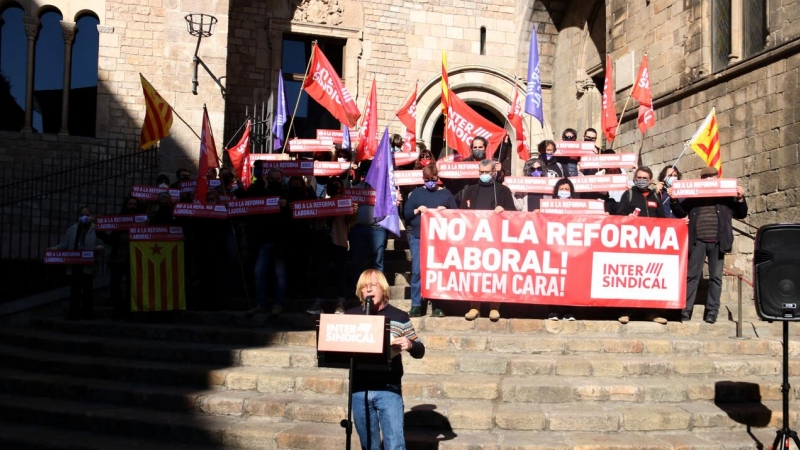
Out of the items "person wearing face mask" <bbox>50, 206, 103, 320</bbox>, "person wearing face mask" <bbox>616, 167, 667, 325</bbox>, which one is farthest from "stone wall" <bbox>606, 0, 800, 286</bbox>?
"person wearing face mask" <bbox>50, 206, 103, 320</bbox>

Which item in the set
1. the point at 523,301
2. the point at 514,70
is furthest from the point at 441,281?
the point at 514,70

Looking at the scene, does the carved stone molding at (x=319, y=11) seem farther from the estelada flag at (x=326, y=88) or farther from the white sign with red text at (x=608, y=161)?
the white sign with red text at (x=608, y=161)

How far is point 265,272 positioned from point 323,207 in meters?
1.12

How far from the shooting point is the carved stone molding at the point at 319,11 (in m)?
17.9

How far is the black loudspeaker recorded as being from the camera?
19.3ft

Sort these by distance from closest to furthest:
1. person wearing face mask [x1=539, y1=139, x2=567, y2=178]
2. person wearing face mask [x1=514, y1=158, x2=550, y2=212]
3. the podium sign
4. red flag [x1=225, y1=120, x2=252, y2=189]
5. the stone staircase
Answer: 1. the podium sign
2. the stone staircase
3. person wearing face mask [x1=514, y1=158, x2=550, y2=212]
4. person wearing face mask [x1=539, y1=139, x2=567, y2=178]
5. red flag [x1=225, y1=120, x2=252, y2=189]

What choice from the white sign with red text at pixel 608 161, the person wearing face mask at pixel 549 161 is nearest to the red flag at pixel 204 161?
the person wearing face mask at pixel 549 161

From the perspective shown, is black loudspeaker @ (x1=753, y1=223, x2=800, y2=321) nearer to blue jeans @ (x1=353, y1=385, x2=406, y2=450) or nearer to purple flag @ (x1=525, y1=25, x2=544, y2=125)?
blue jeans @ (x1=353, y1=385, x2=406, y2=450)

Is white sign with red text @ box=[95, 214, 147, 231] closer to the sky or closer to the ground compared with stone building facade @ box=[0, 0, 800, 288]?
closer to the ground

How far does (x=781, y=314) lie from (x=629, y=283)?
Answer: 132 inches

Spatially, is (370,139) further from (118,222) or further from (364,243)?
A: (118,222)

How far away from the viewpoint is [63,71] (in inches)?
640

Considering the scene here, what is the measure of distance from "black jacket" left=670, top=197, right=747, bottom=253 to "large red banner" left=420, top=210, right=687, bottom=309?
65cm

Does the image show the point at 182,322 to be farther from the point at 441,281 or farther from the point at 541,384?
the point at 541,384
